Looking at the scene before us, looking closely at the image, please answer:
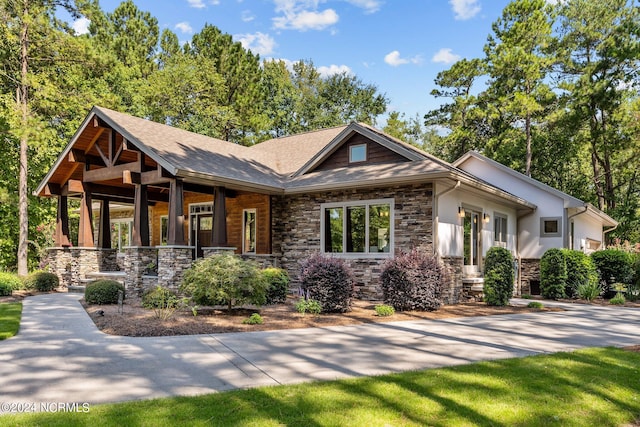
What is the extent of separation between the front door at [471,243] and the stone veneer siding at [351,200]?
248cm

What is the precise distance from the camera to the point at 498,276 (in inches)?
452

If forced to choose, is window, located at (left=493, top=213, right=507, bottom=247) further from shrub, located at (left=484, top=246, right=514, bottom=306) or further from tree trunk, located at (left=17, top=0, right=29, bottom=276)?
tree trunk, located at (left=17, top=0, right=29, bottom=276)

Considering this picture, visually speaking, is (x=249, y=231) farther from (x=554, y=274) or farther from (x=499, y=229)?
(x=554, y=274)

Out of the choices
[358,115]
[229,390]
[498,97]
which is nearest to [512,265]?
[229,390]

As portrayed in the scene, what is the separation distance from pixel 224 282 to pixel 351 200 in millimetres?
5259

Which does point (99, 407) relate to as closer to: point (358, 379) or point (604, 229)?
point (358, 379)

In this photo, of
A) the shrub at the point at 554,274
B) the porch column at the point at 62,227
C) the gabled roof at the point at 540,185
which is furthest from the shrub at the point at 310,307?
the gabled roof at the point at 540,185

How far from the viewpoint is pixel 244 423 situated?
11.3 feet

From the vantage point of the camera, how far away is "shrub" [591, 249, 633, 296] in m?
14.5

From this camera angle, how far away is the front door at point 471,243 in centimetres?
1353

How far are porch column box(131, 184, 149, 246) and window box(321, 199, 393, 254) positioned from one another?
5.16 m

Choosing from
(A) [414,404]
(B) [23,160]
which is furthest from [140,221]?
(A) [414,404]

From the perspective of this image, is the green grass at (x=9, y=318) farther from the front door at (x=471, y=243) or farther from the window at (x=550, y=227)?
the window at (x=550, y=227)

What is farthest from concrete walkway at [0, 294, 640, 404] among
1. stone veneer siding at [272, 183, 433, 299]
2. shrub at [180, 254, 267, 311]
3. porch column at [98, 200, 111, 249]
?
porch column at [98, 200, 111, 249]
